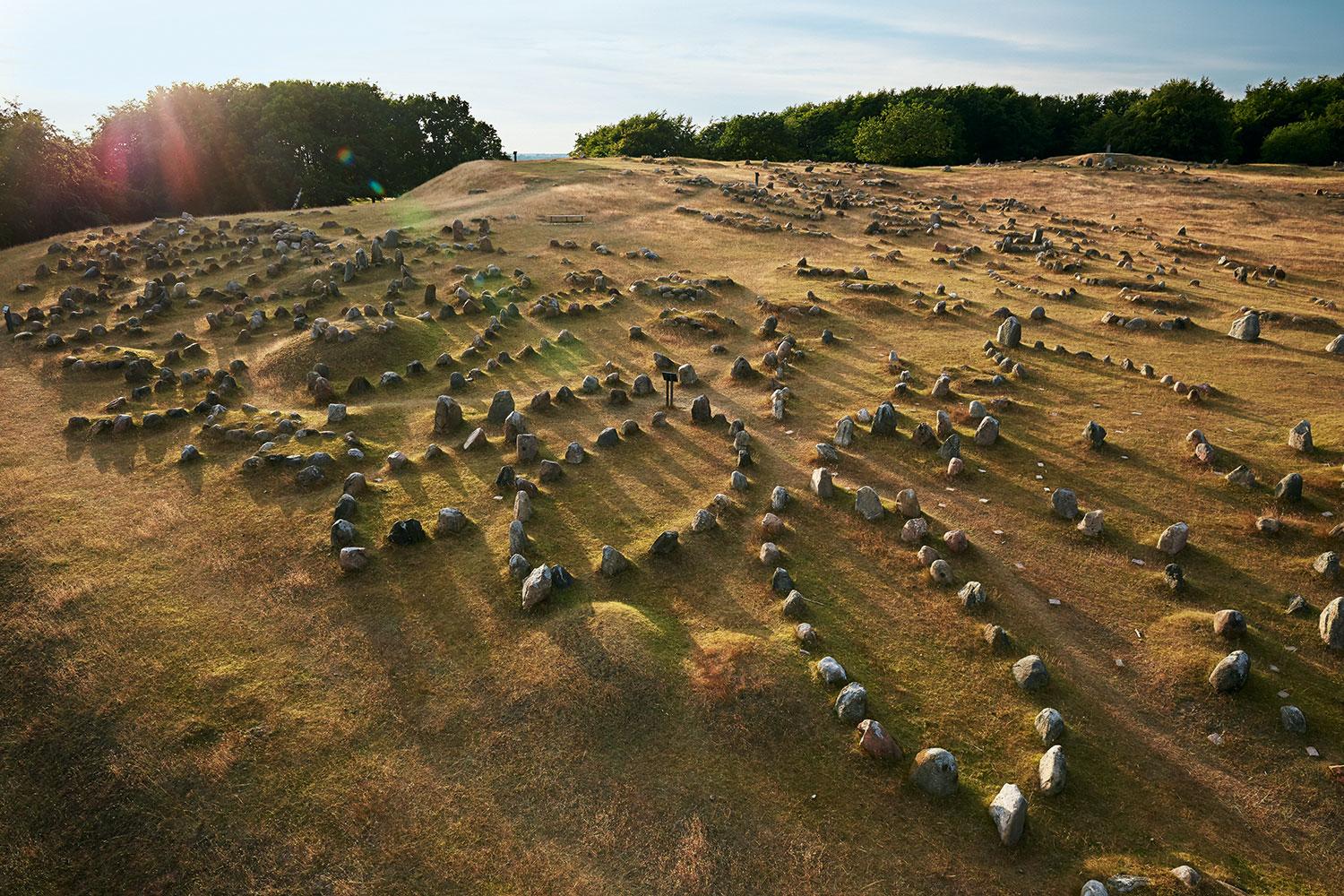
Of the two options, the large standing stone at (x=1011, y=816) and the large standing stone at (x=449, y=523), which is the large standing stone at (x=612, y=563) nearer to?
the large standing stone at (x=449, y=523)

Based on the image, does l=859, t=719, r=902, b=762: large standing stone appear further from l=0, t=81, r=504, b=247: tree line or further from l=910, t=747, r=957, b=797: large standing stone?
l=0, t=81, r=504, b=247: tree line

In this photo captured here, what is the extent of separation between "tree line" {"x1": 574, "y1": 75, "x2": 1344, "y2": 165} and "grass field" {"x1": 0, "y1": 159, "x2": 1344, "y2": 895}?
2356 inches

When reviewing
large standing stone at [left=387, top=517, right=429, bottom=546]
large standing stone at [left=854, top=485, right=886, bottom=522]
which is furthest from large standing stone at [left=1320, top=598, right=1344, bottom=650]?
large standing stone at [left=387, top=517, right=429, bottom=546]

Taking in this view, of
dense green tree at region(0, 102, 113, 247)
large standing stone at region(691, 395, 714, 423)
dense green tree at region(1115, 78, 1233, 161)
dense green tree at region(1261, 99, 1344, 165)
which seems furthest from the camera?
dense green tree at region(1115, 78, 1233, 161)

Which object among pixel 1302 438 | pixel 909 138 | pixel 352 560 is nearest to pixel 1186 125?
pixel 909 138

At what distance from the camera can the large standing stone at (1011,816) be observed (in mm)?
7340

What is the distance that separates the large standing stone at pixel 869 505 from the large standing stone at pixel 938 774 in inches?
201

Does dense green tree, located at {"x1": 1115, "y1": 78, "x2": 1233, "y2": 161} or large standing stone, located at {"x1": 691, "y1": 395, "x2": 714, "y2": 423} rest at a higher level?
dense green tree, located at {"x1": 1115, "y1": 78, "x2": 1233, "y2": 161}

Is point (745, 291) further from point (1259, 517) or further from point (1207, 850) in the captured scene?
point (1207, 850)

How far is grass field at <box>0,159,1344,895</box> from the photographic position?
7.52m

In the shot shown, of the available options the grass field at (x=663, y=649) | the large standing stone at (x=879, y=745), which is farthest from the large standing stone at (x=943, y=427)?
the large standing stone at (x=879, y=745)

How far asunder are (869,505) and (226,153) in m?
60.1

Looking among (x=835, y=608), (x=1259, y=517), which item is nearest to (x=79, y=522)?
(x=835, y=608)

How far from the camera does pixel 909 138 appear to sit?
68.5 m
